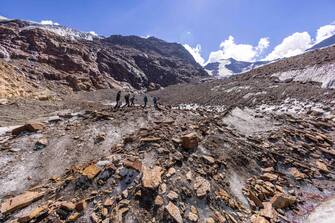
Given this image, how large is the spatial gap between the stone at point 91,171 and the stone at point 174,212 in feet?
9.68

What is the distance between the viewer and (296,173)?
14.8 metres

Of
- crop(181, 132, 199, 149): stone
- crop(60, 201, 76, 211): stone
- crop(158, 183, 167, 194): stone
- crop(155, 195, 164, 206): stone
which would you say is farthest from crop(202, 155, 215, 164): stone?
crop(60, 201, 76, 211): stone

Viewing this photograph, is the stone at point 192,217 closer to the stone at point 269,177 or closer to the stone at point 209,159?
the stone at point 209,159

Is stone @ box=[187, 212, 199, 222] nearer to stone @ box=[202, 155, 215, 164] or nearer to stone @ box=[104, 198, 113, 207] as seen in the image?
stone @ box=[104, 198, 113, 207]

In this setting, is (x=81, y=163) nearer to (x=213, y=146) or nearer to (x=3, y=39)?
(x=213, y=146)

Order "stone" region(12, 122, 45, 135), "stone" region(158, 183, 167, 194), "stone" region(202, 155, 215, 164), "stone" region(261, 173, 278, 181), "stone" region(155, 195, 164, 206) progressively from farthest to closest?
1. "stone" region(12, 122, 45, 135)
2. "stone" region(261, 173, 278, 181)
3. "stone" region(202, 155, 215, 164)
4. "stone" region(158, 183, 167, 194)
5. "stone" region(155, 195, 164, 206)

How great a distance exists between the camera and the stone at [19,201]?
9.66 metres

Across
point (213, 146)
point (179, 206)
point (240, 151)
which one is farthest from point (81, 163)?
point (240, 151)

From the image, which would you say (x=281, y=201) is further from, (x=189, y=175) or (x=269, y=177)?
(x=189, y=175)

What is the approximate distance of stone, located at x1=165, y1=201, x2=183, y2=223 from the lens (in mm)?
9203

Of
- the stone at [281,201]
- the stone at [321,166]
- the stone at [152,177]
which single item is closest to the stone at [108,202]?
the stone at [152,177]

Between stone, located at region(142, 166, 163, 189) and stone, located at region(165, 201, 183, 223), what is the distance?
0.84 meters

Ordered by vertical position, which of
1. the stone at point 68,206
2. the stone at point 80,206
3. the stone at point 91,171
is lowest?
the stone at point 68,206

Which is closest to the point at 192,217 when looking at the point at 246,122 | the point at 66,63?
the point at 246,122
